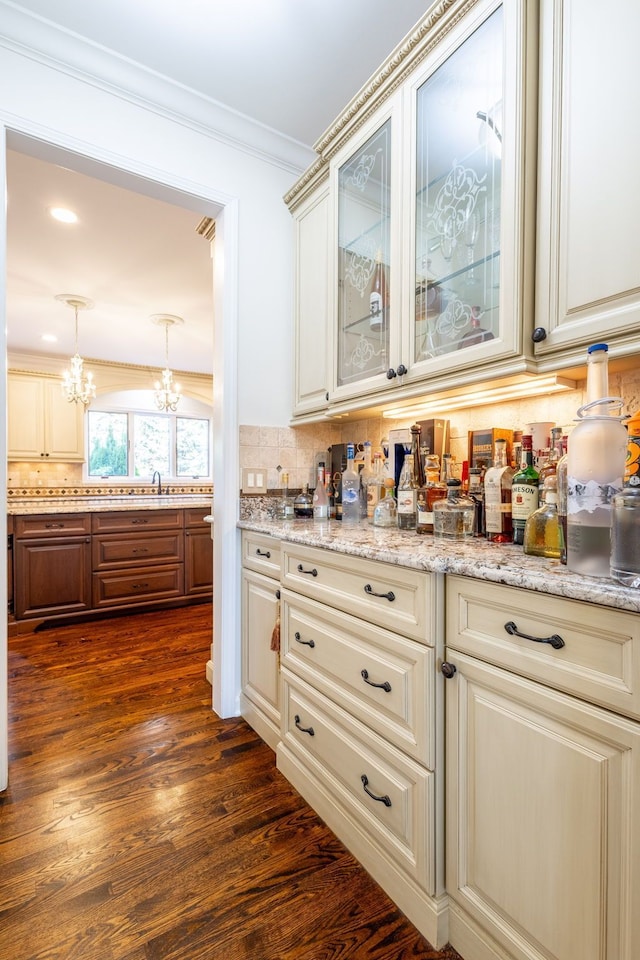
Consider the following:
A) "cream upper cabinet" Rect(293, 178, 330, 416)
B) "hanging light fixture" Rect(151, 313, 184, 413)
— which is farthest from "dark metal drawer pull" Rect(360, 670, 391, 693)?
"hanging light fixture" Rect(151, 313, 184, 413)

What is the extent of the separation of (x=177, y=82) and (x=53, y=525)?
3.11m

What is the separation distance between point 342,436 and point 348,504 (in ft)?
1.80

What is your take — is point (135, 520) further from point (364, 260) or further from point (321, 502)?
point (364, 260)

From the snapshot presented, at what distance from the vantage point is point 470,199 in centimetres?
136

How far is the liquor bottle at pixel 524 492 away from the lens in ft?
3.99

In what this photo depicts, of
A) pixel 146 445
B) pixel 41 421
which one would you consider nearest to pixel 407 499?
pixel 41 421

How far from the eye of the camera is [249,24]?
5.41 feet

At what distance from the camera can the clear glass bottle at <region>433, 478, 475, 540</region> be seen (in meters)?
1.39

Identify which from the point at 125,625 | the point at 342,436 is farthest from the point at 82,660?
the point at 342,436

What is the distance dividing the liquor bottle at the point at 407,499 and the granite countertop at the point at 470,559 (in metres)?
0.07

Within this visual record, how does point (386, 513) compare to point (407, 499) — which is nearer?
point (407, 499)

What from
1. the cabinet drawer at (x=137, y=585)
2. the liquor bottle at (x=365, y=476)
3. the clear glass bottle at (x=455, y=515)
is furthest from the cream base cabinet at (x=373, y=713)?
the cabinet drawer at (x=137, y=585)

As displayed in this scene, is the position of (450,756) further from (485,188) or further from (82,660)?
(82,660)

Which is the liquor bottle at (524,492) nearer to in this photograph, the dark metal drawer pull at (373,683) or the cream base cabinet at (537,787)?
the cream base cabinet at (537,787)
